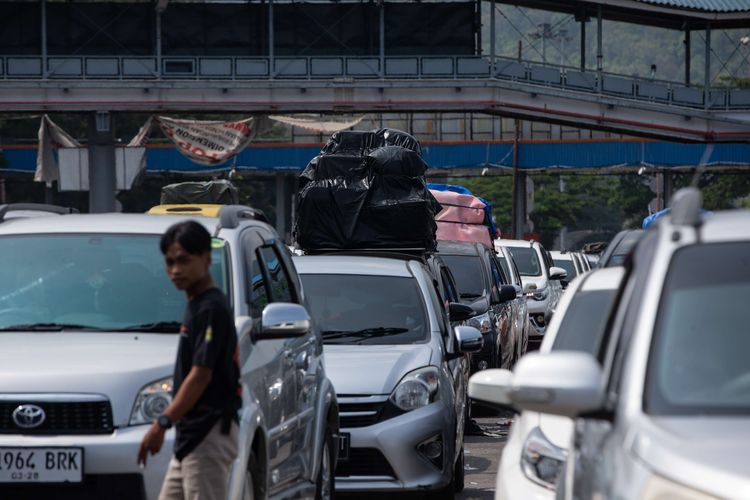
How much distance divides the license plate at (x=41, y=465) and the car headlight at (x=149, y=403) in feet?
0.94

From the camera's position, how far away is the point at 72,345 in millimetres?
6840

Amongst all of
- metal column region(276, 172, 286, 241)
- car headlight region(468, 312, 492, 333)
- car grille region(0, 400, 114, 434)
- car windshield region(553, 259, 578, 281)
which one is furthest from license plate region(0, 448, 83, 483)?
metal column region(276, 172, 286, 241)

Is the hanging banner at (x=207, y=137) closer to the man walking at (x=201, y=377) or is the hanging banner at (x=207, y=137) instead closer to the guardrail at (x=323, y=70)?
the guardrail at (x=323, y=70)

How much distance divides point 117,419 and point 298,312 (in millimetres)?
1147

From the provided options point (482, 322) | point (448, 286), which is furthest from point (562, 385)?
point (482, 322)

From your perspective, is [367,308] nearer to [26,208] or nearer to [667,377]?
[26,208]

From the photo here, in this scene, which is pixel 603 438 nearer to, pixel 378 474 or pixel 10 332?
pixel 10 332

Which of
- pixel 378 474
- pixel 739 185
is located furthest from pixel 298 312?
pixel 739 185

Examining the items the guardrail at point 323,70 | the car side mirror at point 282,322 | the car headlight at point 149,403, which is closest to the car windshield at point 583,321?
the car side mirror at point 282,322

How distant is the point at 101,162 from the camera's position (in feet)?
165

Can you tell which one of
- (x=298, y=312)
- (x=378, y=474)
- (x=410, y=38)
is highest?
(x=410, y=38)

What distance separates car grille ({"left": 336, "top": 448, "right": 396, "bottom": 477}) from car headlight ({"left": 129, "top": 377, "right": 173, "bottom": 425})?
3.54 m

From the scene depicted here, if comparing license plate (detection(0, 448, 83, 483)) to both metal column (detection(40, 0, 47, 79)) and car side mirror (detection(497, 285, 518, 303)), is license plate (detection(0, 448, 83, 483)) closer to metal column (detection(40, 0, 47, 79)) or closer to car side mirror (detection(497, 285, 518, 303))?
car side mirror (detection(497, 285, 518, 303))

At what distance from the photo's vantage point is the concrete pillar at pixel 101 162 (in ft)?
162
